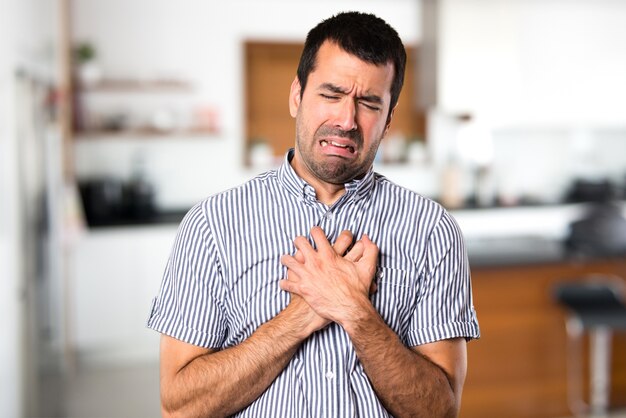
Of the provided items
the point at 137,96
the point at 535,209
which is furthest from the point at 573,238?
the point at 137,96

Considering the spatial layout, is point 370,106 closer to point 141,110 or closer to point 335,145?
point 335,145

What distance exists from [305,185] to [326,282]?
211mm

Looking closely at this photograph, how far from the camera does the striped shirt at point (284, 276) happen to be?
4.45 ft

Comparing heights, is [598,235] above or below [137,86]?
below

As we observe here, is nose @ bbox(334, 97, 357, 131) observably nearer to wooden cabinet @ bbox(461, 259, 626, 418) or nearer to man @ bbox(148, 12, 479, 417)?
man @ bbox(148, 12, 479, 417)

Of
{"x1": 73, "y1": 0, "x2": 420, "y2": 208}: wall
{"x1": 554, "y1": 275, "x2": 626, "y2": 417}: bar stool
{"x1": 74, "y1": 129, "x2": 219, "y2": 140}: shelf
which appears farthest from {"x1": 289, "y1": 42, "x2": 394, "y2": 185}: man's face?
{"x1": 73, "y1": 0, "x2": 420, "y2": 208}: wall

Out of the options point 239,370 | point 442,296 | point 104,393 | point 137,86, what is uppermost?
point 137,86

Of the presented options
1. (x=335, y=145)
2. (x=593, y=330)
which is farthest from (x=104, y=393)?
(x=335, y=145)

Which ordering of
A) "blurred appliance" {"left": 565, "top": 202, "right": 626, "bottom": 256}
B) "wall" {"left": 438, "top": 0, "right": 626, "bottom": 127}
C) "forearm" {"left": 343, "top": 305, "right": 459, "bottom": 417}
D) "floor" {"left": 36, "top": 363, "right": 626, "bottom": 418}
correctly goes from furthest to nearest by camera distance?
"wall" {"left": 438, "top": 0, "right": 626, "bottom": 127}, "floor" {"left": 36, "top": 363, "right": 626, "bottom": 418}, "blurred appliance" {"left": 565, "top": 202, "right": 626, "bottom": 256}, "forearm" {"left": 343, "top": 305, "right": 459, "bottom": 417}

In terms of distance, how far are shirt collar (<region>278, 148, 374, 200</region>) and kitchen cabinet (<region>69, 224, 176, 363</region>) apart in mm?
3805

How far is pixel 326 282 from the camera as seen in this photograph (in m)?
1.32

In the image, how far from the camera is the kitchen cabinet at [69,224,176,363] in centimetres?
504

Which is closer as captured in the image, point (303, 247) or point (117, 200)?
point (303, 247)

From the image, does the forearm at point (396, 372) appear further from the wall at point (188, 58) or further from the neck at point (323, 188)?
the wall at point (188, 58)
